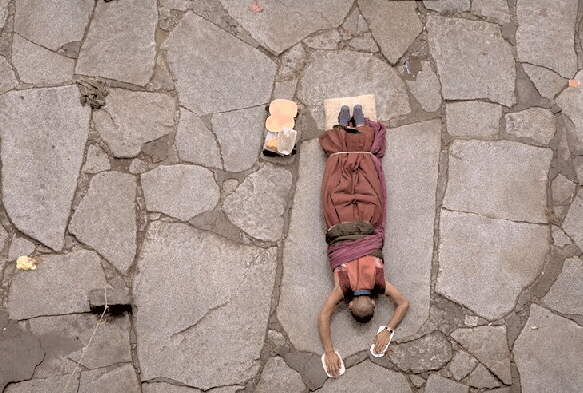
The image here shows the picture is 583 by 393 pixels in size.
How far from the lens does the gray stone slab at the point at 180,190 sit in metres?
5.20

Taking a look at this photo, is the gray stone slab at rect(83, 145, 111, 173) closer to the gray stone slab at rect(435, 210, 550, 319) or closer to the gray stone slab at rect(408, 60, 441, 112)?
the gray stone slab at rect(408, 60, 441, 112)

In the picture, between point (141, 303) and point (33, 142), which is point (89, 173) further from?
point (141, 303)

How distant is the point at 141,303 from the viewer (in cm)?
500

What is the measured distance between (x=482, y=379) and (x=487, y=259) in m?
0.89

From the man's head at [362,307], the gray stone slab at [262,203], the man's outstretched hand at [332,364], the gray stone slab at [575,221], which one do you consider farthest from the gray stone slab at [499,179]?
the man's outstretched hand at [332,364]

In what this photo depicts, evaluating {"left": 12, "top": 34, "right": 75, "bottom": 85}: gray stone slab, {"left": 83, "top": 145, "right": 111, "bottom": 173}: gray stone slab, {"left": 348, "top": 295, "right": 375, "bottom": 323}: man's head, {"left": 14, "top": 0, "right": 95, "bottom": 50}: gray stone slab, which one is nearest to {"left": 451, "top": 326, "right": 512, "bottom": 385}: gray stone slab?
{"left": 348, "top": 295, "right": 375, "bottom": 323}: man's head

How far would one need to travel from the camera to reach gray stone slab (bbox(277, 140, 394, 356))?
5000mm

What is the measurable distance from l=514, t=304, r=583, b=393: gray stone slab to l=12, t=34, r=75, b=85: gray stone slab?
4.10 m

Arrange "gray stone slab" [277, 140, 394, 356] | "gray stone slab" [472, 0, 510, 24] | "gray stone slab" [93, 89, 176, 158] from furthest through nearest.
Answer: "gray stone slab" [472, 0, 510, 24] < "gray stone slab" [93, 89, 176, 158] < "gray stone slab" [277, 140, 394, 356]

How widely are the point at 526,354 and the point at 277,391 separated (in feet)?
6.06

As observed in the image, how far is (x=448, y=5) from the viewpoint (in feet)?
19.2

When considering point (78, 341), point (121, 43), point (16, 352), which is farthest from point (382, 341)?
point (121, 43)

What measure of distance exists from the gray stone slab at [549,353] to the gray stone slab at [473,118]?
1.45 meters

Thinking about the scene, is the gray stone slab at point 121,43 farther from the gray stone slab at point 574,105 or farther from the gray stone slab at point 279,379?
the gray stone slab at point 574,105
